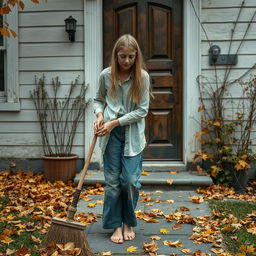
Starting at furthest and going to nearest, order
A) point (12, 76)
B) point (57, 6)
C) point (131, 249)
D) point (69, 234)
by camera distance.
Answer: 1. point (12, 76)
2. point (57, 6)
3. point (131, 249)
4. point (69, 234)

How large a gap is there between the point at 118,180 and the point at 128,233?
467mm

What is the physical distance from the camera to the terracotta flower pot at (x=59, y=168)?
5320 mm

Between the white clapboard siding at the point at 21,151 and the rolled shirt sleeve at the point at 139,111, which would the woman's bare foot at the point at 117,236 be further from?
the white clapboard siding at the point at 21,151

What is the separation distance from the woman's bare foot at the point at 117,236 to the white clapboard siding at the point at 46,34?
126 inches

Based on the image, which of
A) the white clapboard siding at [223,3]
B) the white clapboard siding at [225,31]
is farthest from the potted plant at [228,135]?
the white clapboard siding at [223,3]

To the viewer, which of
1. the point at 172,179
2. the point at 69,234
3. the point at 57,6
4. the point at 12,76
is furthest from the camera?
the point at 12,76

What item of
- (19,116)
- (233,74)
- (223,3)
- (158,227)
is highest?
(223,3)

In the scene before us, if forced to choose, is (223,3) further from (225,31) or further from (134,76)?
(134,76)

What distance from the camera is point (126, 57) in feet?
9.89

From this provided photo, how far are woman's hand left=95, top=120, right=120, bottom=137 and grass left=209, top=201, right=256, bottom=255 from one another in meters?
1.30

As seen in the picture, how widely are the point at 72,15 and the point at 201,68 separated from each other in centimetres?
198

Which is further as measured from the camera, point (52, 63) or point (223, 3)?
point (52, 63)

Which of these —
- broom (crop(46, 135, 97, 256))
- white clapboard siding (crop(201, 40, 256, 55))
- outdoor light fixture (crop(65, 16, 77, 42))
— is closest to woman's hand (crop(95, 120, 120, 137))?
broom (crop(46, 135, 97, 256))

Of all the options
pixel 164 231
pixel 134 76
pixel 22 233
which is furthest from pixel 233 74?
pixel 22 233
